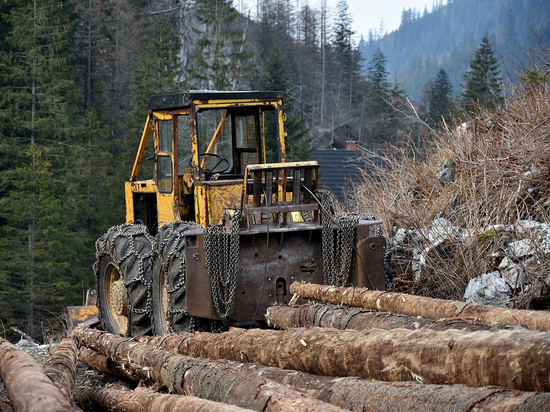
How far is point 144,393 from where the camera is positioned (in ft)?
12.8

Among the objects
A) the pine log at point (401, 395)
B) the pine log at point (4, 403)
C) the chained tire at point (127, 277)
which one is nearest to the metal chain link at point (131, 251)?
the chained tire at point (127, 277)

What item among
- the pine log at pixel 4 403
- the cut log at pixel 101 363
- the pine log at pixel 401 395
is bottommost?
the cut log at pixel 101 363

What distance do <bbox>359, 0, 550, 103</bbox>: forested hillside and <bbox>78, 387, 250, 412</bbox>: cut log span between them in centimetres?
10753

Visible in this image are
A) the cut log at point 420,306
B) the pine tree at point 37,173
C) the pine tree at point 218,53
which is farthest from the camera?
the pine tree at point 218,53

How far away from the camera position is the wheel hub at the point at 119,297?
284 inches

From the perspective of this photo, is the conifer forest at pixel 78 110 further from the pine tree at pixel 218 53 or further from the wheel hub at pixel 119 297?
the wheel hub at pixel 119 297

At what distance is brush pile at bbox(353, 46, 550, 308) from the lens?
652cm

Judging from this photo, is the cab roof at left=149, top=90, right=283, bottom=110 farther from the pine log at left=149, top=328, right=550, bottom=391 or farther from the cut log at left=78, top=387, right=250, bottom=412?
the cut log at left=78, top=387, right=250, bottom=412

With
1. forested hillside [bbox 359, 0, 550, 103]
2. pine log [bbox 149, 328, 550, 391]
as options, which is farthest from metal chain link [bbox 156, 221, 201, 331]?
forested hillside [bbox 359, 0, 550, 103]

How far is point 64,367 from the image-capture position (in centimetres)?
439

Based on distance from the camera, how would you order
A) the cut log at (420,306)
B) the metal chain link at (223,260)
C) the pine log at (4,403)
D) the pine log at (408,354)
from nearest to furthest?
the pine log at (408,354) → the pine log at (4,403) → the cut log at (420,306) → the metal chain link at (223,260)

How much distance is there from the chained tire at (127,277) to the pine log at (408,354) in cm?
220

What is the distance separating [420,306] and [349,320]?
20.8 inches

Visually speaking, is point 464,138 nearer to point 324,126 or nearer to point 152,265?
point 152,265
